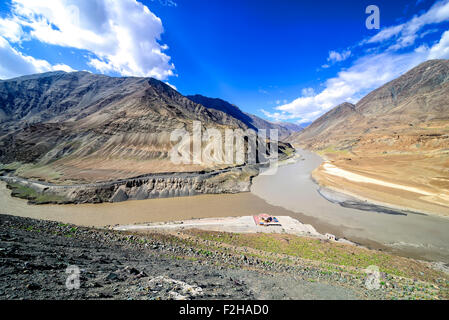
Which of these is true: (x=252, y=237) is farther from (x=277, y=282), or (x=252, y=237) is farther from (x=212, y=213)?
(x=212, y=213)

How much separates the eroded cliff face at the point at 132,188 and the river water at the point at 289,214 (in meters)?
1.81

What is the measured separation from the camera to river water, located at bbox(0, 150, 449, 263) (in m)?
19.9

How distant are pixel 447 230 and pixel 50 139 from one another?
105045 mm

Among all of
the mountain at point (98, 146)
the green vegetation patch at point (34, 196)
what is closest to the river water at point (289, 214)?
the green vegetation patch at point (34, 196)

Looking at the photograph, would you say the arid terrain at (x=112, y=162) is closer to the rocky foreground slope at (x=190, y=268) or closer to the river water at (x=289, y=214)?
the river water at (x=289, y=214)

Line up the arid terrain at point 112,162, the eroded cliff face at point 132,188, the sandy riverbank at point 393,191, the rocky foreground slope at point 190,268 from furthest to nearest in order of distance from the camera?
the arid terrain at point 112,162 < the eroded cliff face at point 132,188 < the sandy riverbank at point 393,191 < the rocky foreground slope at point 190,268

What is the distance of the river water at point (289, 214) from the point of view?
19859mm

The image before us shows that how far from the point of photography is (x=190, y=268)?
9.42 metres

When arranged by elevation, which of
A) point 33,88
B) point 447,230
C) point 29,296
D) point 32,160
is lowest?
point 447,230

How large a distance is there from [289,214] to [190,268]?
22217mm

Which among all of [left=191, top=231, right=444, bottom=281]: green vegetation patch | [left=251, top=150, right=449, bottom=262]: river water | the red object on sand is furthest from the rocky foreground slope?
[left=251, top=150, right=449, bottom=262]: river water

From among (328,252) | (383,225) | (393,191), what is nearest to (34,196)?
(328,252)

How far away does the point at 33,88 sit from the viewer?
156625 millimetres

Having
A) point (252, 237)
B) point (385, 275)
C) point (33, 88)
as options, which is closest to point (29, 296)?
point (252, 237)
